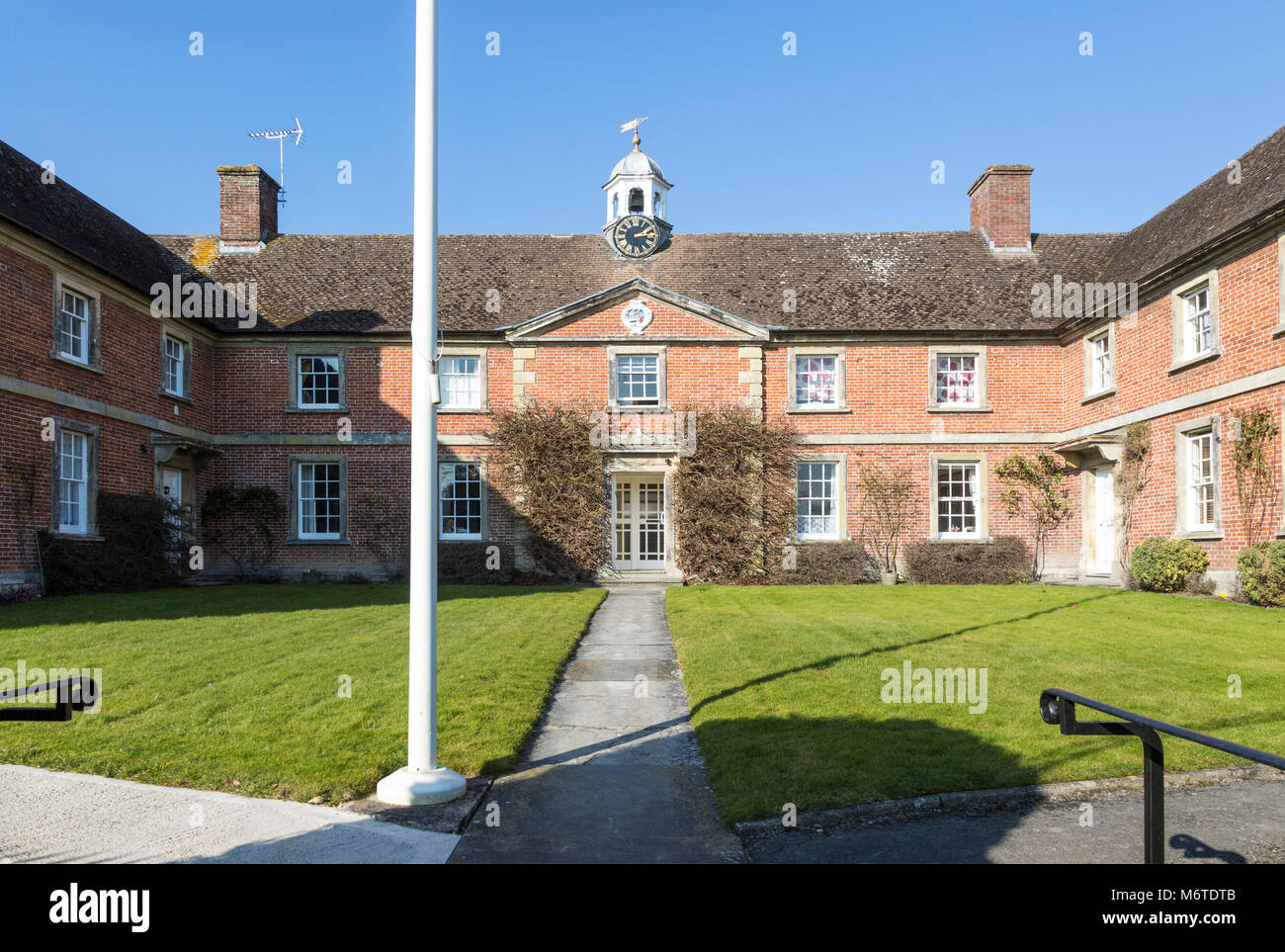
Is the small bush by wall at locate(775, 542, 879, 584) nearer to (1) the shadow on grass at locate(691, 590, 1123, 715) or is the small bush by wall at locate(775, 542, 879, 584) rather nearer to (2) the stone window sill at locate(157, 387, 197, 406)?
(1) the shadow on grass at locate(691, 590, 1123, 715)

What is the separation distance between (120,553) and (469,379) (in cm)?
840

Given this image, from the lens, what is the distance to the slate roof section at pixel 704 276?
74.7 feet

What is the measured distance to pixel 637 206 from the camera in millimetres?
25703

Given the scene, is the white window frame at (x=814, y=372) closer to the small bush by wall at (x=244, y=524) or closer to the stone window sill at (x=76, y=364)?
the small bush by wall at (x=244, y=524)

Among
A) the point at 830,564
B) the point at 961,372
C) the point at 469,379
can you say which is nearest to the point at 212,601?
the point at 469,379

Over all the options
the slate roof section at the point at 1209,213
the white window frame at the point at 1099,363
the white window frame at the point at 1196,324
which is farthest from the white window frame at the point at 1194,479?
the slate roof section at the point at 1209,213

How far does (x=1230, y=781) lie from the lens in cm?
572

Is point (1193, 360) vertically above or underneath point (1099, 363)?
underneath

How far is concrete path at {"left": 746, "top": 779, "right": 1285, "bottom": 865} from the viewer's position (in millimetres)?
4590

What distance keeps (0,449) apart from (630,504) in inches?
501

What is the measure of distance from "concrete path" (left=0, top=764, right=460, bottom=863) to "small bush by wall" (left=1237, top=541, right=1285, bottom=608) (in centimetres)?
1440

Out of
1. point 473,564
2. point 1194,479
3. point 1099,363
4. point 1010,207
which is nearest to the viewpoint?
point 1194,479

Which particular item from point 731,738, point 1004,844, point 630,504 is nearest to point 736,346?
point 630,504

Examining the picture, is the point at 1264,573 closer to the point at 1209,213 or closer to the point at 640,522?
the point at 1209,213
